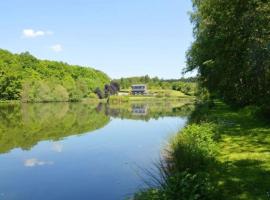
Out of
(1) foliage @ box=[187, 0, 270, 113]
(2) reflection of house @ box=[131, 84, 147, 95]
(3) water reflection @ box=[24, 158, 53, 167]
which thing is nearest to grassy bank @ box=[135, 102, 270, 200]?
(1) foliage @ box=[187, 0, 270, 113]

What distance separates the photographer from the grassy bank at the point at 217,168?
31.0ft

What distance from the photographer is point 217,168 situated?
1323 cm

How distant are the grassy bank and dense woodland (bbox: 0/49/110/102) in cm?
10063

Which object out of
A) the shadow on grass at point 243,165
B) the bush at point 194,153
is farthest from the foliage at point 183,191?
the bush at point 194,153

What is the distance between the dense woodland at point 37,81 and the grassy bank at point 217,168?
10063 cm

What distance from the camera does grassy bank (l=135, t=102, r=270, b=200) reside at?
945 centimetres

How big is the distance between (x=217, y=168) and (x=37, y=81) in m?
112

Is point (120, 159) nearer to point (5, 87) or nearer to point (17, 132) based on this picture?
point (17, 132)

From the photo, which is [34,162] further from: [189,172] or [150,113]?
[150,113]

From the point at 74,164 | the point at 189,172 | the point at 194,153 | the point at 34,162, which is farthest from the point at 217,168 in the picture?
the point at 34,162

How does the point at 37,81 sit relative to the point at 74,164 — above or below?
above

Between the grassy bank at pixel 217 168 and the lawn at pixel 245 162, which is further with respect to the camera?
the lawn at pixel 245 162

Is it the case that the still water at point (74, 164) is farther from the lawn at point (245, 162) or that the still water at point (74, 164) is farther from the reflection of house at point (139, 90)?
the reflection of house at point (139, 90)

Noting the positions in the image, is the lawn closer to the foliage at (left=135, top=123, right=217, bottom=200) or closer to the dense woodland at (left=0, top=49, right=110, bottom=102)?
the foliage at (left=135, top=123, right=217, bottom=200)
